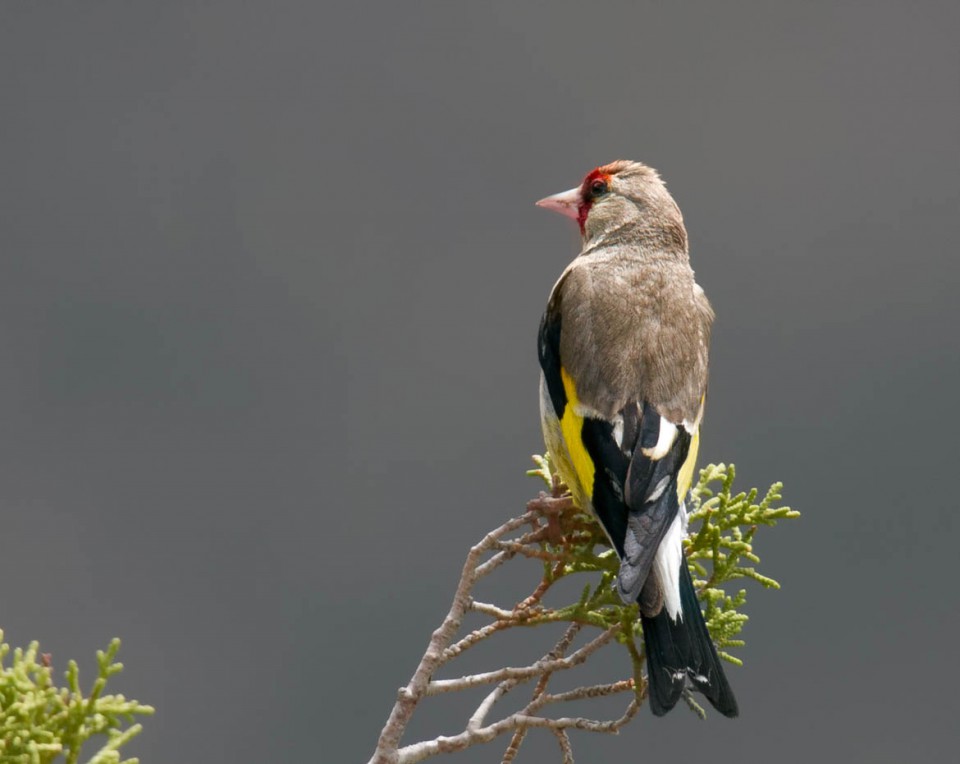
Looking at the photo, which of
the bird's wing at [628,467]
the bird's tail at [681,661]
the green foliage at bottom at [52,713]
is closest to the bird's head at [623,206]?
the bird's wing at [628,467]

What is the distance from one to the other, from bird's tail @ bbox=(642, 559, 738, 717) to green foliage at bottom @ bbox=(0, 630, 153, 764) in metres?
0.73

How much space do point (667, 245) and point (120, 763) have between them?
1.55 metres

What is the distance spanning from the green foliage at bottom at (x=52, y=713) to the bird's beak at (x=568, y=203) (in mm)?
1593

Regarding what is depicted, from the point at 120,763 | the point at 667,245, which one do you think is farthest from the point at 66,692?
the point at 667,245

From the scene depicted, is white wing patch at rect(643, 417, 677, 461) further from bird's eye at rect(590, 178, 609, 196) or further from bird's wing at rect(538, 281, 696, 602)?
bird's eye at rect(590, 178, 609, 196)

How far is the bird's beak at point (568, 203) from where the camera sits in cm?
292

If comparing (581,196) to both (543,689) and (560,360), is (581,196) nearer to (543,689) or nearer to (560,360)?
(560,360)

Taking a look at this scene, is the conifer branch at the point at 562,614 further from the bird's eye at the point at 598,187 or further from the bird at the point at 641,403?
the bird's eye at the point at 598,187

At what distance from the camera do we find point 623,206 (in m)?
2.80

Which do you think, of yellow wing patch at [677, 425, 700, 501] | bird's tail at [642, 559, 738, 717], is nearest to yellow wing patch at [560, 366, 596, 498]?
yellow wing patch at [677, 425, 700, 501]

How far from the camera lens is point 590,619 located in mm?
2082

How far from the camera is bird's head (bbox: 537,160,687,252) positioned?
8.97ft

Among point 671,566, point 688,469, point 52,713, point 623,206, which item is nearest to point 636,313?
point 688,469

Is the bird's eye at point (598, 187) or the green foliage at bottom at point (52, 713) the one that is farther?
the bird's eye at point (598, 187)
